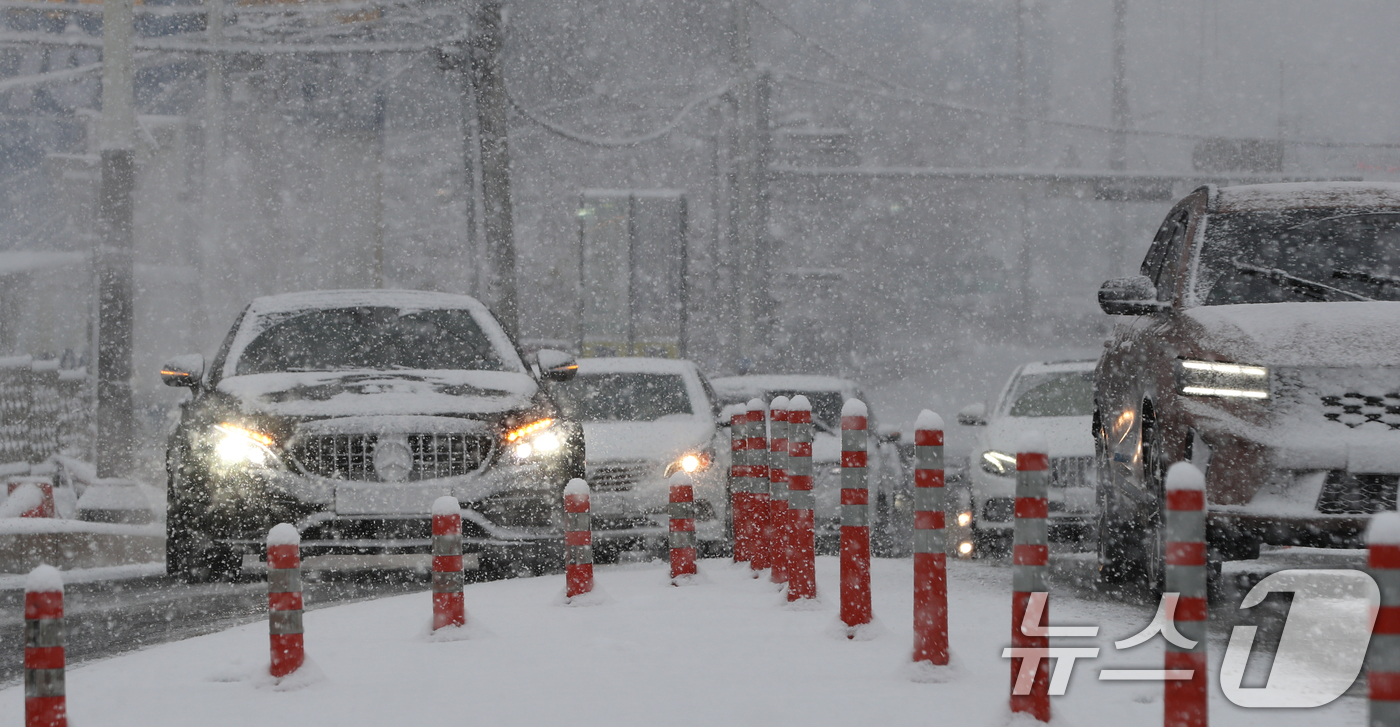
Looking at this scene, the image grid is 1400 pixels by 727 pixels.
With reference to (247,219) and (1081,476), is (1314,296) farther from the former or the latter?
(247,219)

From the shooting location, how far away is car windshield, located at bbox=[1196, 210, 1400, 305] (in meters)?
7.68

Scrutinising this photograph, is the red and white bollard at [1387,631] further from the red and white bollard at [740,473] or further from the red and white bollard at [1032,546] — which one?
the red and white bollard at [740,473]

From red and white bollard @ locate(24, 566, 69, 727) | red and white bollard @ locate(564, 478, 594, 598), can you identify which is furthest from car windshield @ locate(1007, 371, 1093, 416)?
red and white bollard @ locate(24, 566, 69, 727)

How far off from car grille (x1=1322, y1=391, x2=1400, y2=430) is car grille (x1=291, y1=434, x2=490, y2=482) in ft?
14.7

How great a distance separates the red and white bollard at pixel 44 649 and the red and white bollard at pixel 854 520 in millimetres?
2917

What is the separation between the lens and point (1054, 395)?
506 inches

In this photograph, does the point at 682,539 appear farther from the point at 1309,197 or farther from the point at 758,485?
the point at 1309,197

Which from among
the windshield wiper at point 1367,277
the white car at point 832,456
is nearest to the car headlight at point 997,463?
the white car at point 832,456

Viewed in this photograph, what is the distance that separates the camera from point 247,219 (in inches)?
1517

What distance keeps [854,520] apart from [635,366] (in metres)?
6.72

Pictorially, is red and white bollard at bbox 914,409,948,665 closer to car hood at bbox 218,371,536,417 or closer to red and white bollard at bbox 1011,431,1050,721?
red and white bollard at bbox 1011,431,1050,721

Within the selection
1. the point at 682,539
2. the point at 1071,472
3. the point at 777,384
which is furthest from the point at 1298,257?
the point at 777,384

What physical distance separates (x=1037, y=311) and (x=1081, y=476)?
47.0 meters

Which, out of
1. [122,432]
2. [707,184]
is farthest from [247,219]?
[122,432]
